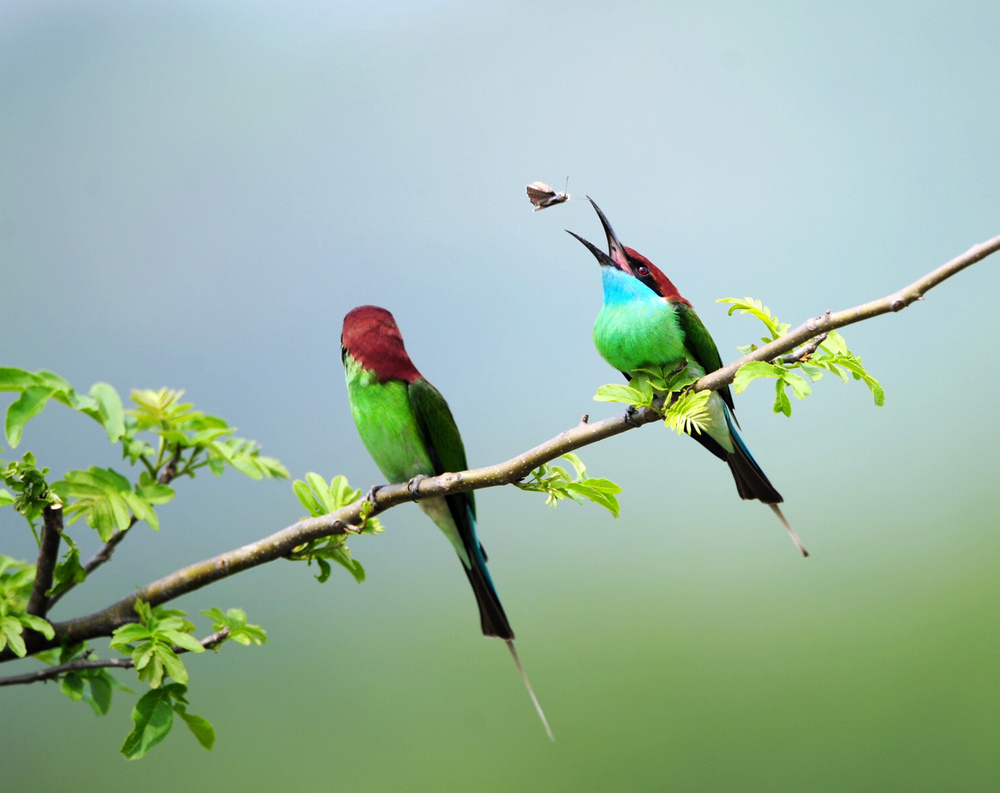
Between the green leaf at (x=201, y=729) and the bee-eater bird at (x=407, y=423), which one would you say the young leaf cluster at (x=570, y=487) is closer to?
the bee-eater bird at (x=407, y=423)

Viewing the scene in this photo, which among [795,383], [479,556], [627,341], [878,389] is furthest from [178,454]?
[878,389]

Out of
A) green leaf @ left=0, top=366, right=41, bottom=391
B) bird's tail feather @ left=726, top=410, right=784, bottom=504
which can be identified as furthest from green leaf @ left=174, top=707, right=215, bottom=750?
bird's tail feather @ left=726, top=410, right=784, bottom=504

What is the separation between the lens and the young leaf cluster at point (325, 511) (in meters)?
1.53

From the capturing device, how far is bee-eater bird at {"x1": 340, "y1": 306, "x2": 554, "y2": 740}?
171 cm

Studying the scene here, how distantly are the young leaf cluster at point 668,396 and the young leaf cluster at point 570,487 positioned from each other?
14 cm

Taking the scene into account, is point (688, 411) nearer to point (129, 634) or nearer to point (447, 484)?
point (447, 484)

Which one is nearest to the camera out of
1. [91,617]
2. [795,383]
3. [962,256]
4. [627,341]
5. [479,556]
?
[962,256]

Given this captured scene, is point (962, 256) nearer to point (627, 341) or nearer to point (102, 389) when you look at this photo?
point (627, 341)

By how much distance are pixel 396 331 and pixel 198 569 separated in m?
0.64

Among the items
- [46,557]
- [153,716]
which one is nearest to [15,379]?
[46,557]

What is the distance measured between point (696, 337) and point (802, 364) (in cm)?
26

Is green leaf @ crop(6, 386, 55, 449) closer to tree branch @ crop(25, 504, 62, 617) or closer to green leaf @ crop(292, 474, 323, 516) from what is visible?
tree branch @ crop(25, 504, 62, 617)

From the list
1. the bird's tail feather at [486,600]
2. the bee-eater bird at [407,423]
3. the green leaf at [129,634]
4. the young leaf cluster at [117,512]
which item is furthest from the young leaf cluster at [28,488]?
the bird's tail feather at [486,600]

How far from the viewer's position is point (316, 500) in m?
1.61
